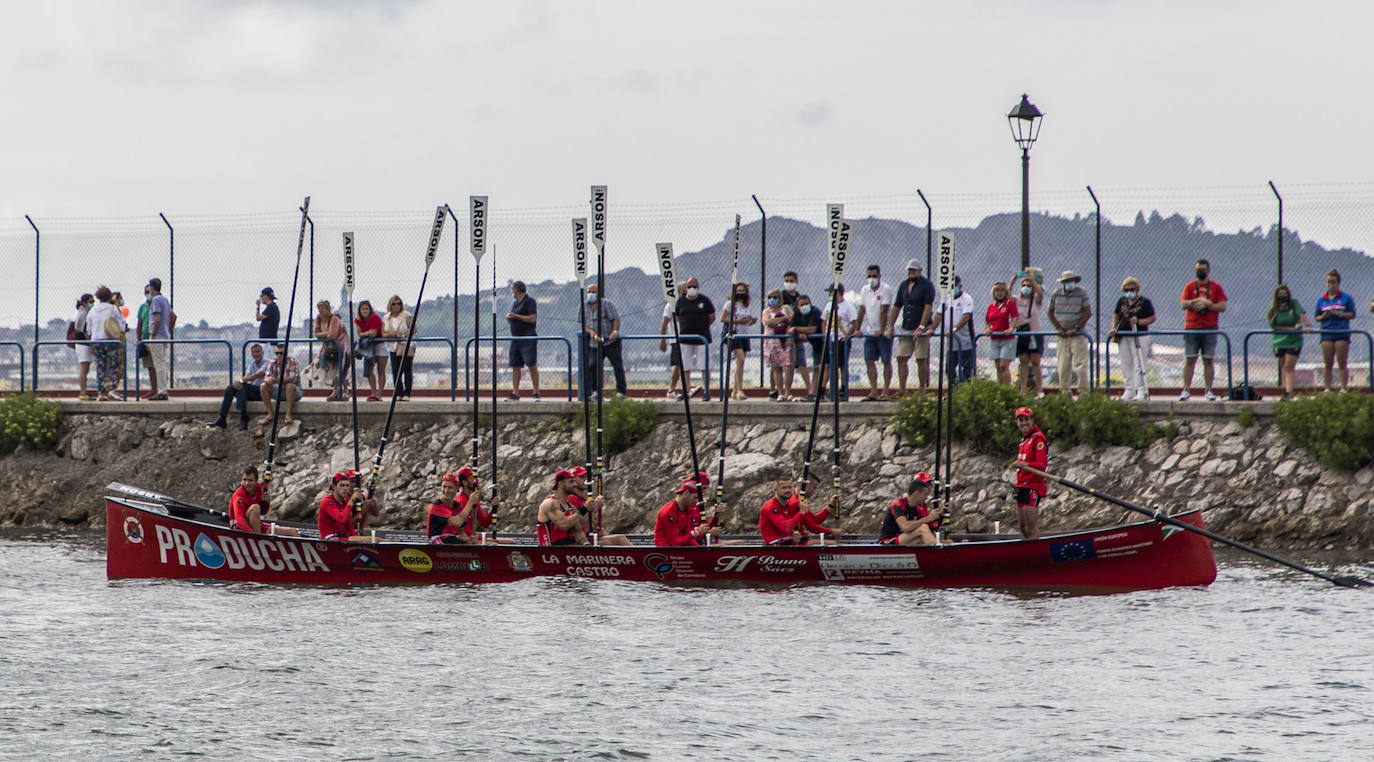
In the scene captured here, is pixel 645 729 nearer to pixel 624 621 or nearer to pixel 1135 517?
pixel 624 621

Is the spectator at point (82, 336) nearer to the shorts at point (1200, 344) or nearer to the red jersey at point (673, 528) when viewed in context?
the red jersey at point (673, 528)

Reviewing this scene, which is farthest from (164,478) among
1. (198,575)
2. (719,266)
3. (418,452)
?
(719,266)

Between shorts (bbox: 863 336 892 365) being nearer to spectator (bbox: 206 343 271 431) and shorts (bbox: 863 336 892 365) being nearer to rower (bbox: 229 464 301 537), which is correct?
rower (bbox: 229 464 301 537)

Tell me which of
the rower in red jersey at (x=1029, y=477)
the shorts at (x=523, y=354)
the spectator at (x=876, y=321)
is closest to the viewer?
the rower in red jersey at (x=1029, y=477)

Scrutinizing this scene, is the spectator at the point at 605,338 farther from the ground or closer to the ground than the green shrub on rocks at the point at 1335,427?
farther from the ground

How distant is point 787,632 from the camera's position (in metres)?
15.6

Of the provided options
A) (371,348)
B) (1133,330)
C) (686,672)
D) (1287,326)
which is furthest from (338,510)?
(1287,326)

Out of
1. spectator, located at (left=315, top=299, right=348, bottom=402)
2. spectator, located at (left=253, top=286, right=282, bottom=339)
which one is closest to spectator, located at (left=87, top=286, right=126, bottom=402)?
spectator, located at (left=253, top=286, right=282, bottom=339)

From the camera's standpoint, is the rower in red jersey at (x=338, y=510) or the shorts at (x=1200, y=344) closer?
the rower in red jersey at (x=338, y=510)

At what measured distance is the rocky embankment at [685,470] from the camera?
66.4ft

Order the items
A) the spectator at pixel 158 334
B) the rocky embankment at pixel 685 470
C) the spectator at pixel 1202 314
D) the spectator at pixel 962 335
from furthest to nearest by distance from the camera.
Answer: the spectator at pixel 158 334 → the spectator at pixel 962 335 → the spectator at pixel 1202 314 → the rocky embankment at pixel 685 470

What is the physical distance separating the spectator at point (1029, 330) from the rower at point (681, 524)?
5.86m

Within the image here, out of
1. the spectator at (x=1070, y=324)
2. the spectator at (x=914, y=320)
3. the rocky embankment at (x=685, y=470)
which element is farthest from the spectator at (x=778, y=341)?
the spectator at (x=1070, y=324)

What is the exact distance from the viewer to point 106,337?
2641cm
